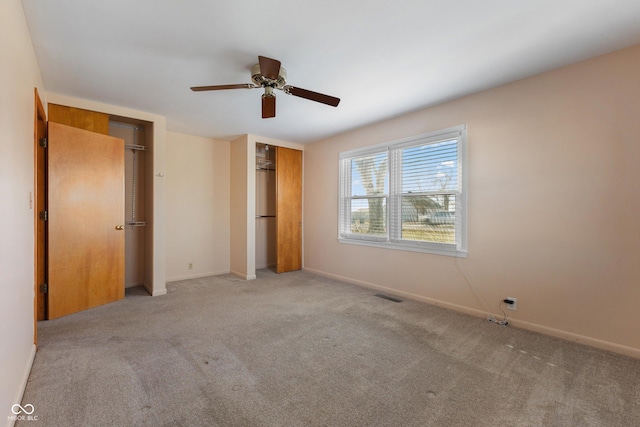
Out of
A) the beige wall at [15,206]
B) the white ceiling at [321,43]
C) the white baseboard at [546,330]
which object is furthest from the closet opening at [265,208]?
the beige wall at [15,206]

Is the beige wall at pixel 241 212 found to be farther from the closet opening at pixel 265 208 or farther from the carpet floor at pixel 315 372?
the carpet floor at pixel 315 372

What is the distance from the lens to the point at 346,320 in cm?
300

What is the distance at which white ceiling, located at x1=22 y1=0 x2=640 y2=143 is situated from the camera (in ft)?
6.14

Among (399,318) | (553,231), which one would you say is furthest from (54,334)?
(553,231)

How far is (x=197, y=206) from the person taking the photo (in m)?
4.92

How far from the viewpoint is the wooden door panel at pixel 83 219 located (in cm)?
304

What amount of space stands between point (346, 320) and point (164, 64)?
3063 millimetres

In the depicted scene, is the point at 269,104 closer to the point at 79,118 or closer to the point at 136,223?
the point at 79,118

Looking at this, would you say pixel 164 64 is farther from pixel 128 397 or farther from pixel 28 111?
pixel 128 397

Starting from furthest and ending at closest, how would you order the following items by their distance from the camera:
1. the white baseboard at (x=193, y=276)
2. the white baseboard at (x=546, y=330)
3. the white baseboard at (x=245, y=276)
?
the white baseboard at (x=245, y=276)
the white baseboard at (x=193, y=276)
the white baseboard at (x=546, y=330)

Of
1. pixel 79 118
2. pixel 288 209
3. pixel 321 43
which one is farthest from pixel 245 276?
pixel 321 43

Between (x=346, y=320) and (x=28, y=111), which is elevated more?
(x=28, y=111)

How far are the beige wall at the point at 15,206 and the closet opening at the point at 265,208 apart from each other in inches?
139

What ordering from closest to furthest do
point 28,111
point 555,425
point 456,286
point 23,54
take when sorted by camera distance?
point 555,425 → point 23,54 → point 28,111 → point 456,286
